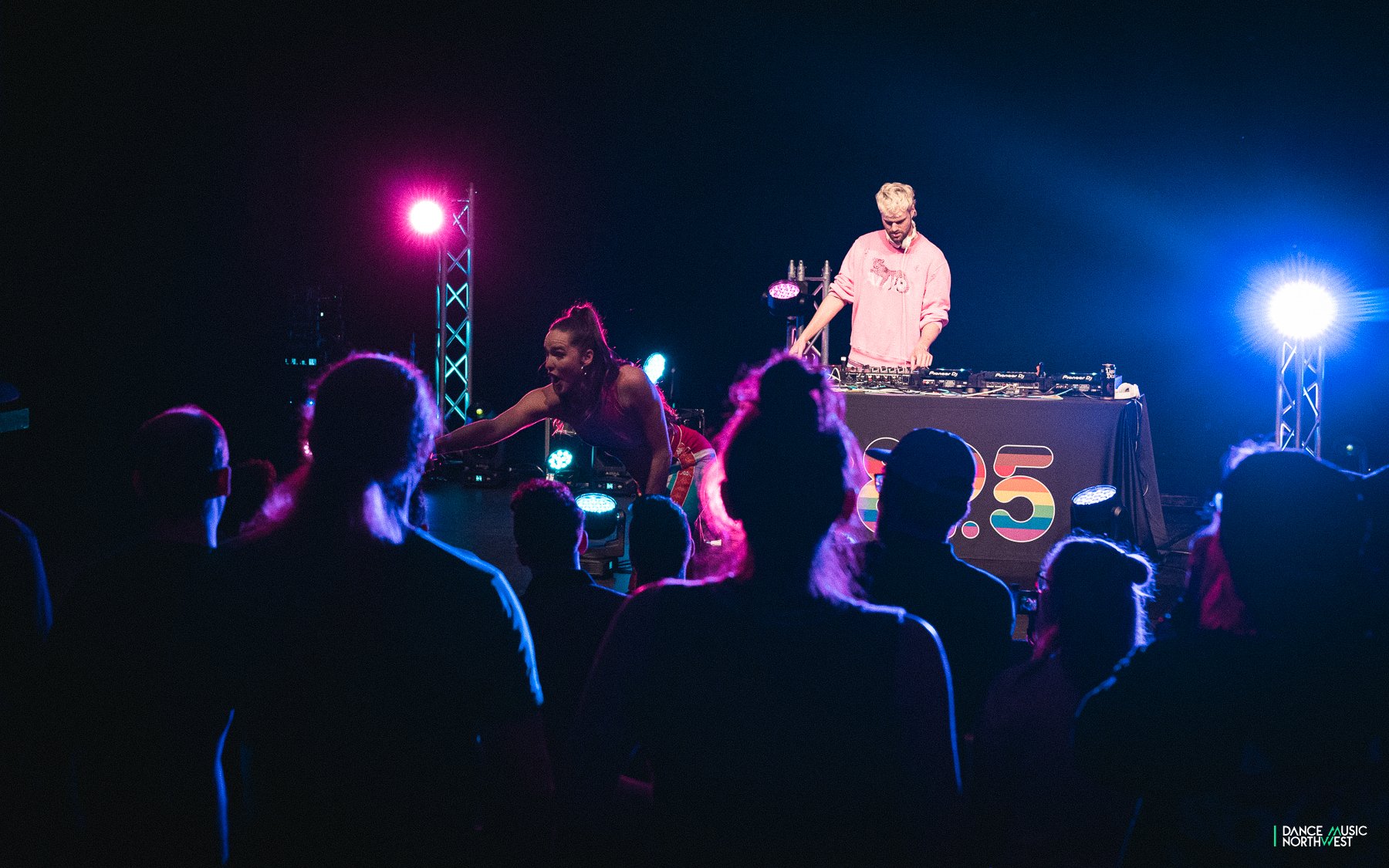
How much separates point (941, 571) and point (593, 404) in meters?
2.65

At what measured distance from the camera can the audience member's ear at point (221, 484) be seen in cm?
202

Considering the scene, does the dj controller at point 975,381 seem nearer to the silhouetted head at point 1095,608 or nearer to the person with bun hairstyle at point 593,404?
the person with bun hairstyle at point 593,404

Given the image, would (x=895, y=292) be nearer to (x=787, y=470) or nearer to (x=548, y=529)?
(x=548, y=529)

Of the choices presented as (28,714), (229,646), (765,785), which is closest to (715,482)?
(765,785)

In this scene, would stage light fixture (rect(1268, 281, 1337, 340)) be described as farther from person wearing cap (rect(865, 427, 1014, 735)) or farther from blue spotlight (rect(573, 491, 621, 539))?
person wearing cap (rect(865, 427, 1014, 735))

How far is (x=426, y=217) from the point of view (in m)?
10.3

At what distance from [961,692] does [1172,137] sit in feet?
31.7

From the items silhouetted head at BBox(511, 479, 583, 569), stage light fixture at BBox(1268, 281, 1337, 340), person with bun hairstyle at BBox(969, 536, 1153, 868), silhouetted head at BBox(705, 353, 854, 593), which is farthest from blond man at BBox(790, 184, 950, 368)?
silhouetted head at BBox(705, 353, 854, 593)

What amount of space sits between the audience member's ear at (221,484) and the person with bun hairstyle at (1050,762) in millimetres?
1808

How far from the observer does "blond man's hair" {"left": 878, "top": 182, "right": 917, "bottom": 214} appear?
6.59 meters

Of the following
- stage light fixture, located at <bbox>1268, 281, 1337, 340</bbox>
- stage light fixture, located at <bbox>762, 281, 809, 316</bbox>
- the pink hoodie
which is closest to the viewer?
the pink hoodie

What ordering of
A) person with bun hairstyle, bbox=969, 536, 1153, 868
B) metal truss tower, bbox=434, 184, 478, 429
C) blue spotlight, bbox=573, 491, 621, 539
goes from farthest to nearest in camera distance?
metal truss tower, bbox=434, 184, 478, 429, blue spotlight, bbox=573, 491, 621, 539, person with bun hairstyle, bbox=969, 536, 1153, 868

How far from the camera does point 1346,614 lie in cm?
122

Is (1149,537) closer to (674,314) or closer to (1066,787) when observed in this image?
(1066,787)
